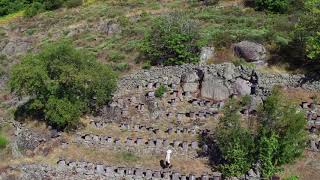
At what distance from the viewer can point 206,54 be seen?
41.8 m

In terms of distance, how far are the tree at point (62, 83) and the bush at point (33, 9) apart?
31.9m

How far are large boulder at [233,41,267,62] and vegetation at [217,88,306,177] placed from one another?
9759mm

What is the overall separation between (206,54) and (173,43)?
273 cm

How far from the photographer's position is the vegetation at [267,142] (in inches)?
1164

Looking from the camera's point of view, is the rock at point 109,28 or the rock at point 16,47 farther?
the rock at point 16,47

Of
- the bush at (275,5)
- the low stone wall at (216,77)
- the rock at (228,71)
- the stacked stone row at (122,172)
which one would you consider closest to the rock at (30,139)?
the stacked stone row at (122,172)


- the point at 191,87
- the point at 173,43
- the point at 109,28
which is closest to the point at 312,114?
the point at 191,87

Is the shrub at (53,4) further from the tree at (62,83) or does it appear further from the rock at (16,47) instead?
the tree at (62,83)

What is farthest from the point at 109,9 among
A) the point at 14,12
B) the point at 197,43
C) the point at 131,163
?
the point at 131,163

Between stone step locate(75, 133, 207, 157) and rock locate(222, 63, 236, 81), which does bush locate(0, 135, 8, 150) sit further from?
rock locate(222, 63, 236, 81)

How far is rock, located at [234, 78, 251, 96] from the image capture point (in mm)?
37688

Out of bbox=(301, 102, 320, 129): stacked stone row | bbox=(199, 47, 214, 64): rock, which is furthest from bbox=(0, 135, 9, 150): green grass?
bbox=(301, 102, 320, 129): stacked stone row

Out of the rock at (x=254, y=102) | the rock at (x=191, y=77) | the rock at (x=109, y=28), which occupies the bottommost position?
the rock at (x=109, y=28)

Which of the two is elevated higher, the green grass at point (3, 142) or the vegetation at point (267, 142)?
the vegetation at point (267, 142)
